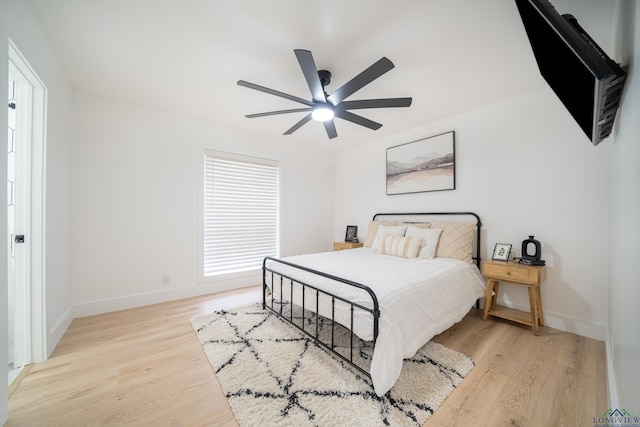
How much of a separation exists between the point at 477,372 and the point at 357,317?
101 centimetres

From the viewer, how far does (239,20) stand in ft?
5.48

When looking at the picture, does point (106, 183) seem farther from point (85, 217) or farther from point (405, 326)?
point (405, 326)

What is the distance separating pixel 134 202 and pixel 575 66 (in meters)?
4.09

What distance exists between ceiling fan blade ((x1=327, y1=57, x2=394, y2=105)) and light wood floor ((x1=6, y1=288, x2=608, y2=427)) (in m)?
2.18

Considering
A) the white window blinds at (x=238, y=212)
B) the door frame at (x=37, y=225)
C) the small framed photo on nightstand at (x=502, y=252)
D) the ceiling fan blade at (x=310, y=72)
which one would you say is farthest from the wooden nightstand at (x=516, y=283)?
the door frame at (x=37, y=225)

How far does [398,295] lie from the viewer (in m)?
1.67

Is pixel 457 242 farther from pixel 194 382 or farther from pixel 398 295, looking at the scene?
pixel 194 382

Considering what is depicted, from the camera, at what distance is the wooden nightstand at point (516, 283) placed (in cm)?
225

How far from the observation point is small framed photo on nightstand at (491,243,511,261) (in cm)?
256

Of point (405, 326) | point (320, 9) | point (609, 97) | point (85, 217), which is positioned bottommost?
point (405, 326)

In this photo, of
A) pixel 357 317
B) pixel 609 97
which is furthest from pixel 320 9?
pixel 357 317

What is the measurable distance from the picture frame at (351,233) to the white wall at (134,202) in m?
1.97

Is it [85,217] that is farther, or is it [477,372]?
[85,217]

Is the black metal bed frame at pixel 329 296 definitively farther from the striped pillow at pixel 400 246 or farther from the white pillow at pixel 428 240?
the striped pillow at pixel 400 246
